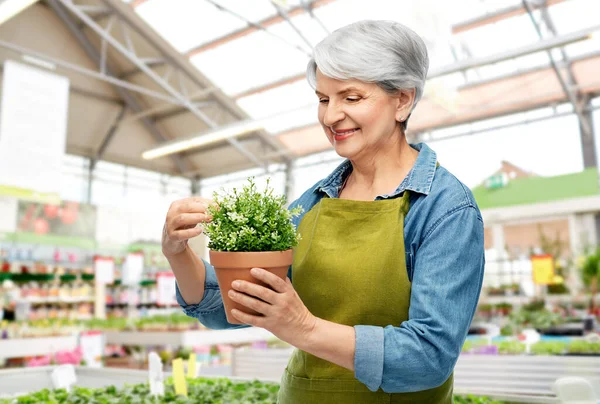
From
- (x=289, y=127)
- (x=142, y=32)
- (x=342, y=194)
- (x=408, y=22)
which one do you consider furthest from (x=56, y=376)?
(x=289, y=127)

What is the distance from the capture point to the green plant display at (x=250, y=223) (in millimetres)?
908

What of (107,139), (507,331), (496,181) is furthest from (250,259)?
(107,139)

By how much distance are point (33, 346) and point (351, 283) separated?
582 cm

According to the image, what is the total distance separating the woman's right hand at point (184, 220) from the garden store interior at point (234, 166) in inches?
5.1

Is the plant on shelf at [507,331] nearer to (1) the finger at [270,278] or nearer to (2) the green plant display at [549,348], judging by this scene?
(2) the green plant display at [549,348]

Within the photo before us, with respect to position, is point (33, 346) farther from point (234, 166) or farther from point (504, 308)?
point (234, 166)

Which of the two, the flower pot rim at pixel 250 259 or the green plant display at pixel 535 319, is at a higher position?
the flower pot rim at pixel 250 259

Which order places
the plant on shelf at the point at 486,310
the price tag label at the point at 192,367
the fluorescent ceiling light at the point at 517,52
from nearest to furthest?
the price tag label at the point at 192,367
the plant on shelf at the point at 486,310
the fluorescent ceiling light at the point at 517,52

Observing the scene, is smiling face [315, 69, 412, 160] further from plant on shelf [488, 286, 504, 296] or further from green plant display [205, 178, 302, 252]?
plant on shelf [488, 286, 504, 296]

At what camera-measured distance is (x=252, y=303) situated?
83cm

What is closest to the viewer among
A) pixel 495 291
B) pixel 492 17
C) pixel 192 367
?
pixel 192 367

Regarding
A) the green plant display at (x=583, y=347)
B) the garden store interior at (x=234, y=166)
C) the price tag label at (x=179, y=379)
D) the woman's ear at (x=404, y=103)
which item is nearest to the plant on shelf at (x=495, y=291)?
the garden store interior at (x=234, y=166)

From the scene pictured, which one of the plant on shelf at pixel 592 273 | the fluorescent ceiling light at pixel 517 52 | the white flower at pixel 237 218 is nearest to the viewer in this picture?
the white flower at pixel 237 218

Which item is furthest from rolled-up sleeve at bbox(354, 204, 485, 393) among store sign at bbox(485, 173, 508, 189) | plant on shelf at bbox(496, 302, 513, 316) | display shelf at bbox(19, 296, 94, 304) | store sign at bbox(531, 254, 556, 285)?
store sign at bbox(485, 173, 508, 189)
